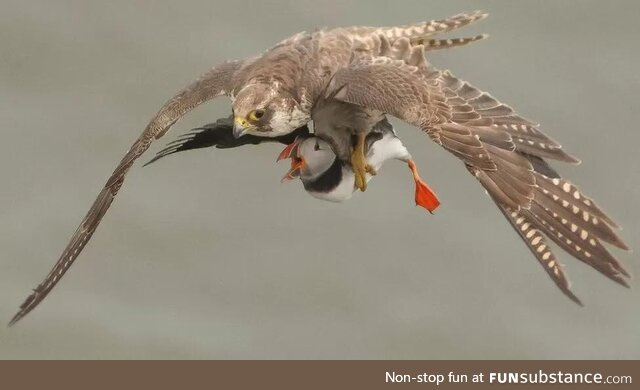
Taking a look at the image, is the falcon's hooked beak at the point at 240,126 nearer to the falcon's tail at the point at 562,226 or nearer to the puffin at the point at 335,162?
the puffin at the point at 335,162

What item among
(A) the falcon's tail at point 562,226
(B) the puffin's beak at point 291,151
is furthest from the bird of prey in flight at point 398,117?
(B) the puffin's beak at point 291,151

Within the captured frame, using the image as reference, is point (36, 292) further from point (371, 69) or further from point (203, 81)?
point (371, 69)

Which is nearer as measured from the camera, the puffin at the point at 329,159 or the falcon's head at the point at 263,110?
the falcon's head at the point at 263,110

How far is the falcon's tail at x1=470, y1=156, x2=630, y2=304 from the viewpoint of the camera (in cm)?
1029

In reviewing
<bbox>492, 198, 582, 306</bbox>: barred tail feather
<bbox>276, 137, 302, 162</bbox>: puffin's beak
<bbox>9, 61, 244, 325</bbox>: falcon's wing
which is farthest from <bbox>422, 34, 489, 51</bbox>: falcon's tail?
<bbox>492, 198, 582, 306</bbox>: barred tail feather

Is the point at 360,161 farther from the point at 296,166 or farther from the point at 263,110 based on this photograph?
the point at 263,110

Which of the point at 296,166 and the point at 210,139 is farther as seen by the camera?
the point at 210,139

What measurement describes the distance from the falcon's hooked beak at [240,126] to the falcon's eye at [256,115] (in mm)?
45

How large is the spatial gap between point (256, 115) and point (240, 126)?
4.9 inches

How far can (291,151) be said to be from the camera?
467 inches

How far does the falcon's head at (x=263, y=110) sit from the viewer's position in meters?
10.9

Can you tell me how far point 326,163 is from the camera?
11.8 m

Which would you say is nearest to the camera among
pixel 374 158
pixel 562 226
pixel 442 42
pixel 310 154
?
pixel 562 226

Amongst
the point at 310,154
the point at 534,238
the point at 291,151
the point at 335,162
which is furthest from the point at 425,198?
the point at 534,238
